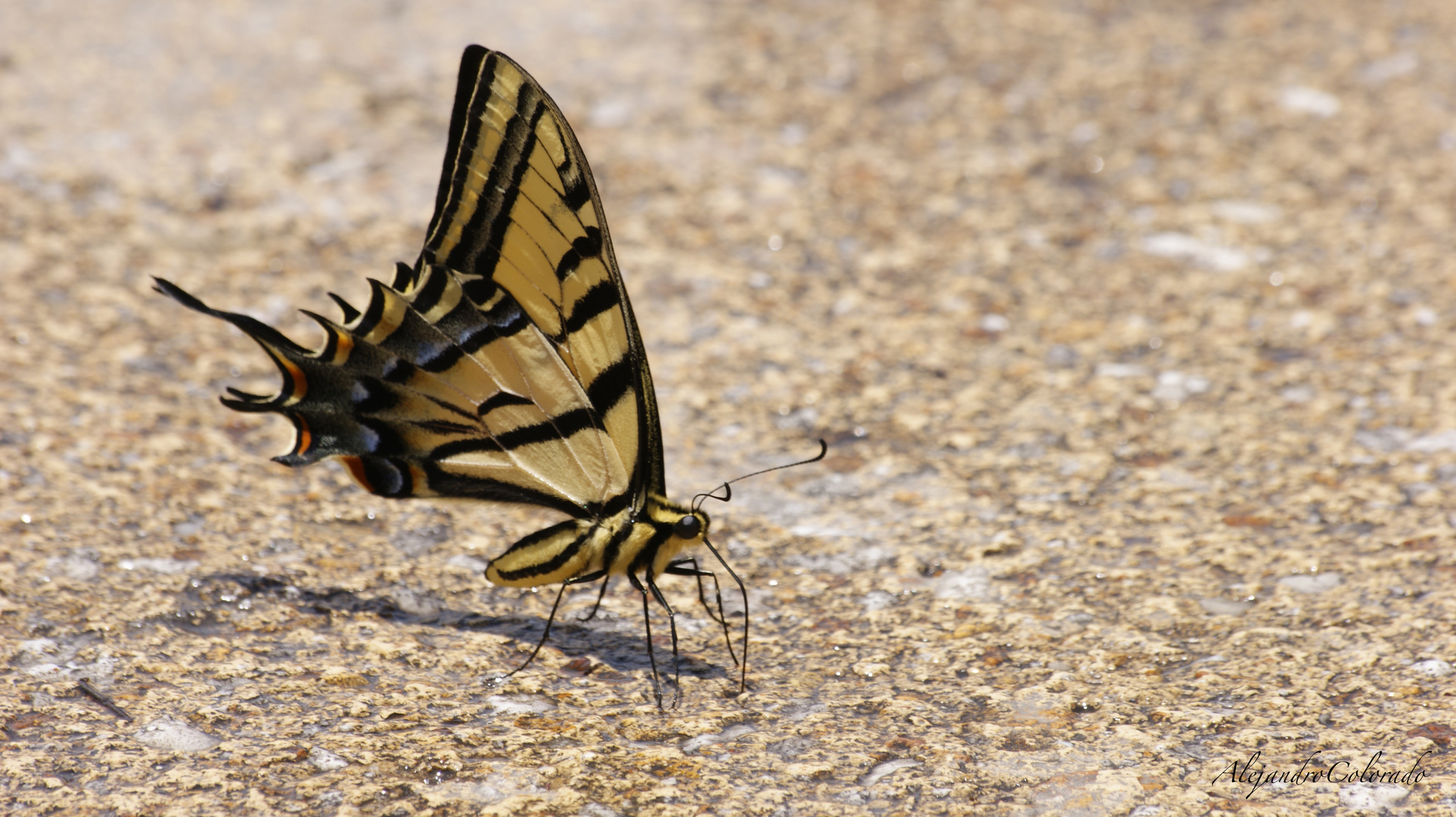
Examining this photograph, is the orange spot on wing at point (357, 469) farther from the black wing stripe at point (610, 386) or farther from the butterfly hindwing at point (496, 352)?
the black wing stripe at point (610, 386)

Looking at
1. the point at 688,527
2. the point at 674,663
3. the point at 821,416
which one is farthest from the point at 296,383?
the point at 821,416

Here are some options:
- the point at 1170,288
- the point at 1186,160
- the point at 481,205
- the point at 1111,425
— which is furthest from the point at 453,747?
the point at 1186,160

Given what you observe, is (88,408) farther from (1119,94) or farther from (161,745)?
(1119,94)

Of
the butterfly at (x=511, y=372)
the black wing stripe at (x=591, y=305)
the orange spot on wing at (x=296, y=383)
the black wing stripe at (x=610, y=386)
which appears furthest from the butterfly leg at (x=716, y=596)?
the orange spot on wing at (x=296, y=383)

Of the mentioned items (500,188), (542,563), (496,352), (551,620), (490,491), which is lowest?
(551,620)

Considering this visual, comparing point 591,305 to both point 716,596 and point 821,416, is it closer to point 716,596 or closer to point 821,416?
point 716,596

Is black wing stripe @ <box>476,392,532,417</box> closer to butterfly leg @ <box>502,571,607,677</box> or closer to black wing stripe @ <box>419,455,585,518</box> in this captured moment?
black wing stripe @ <box>419,455,585,518</box>

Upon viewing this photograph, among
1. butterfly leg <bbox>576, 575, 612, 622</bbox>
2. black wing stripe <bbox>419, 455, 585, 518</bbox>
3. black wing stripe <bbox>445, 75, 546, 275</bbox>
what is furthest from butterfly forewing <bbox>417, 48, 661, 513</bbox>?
butterfly leg <bbox>576, 575, 612, 622</bbox>
